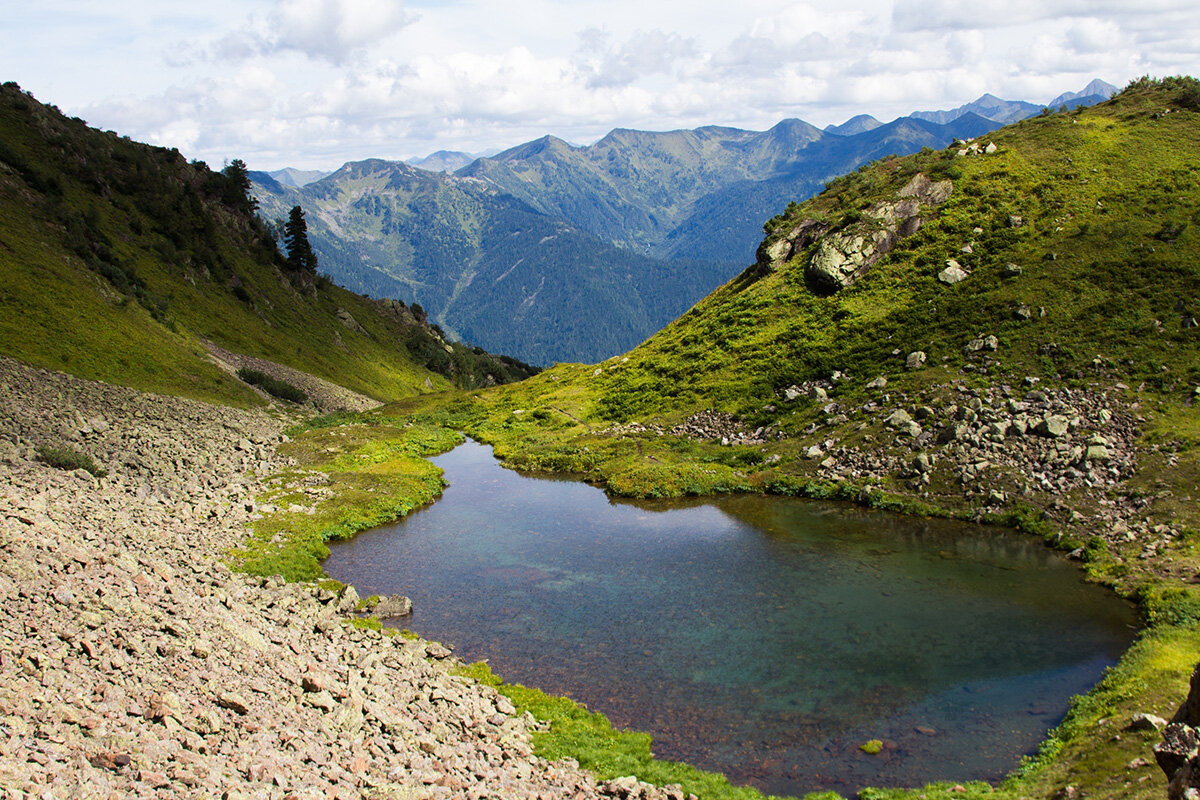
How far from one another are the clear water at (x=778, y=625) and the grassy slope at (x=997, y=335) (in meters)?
2.89

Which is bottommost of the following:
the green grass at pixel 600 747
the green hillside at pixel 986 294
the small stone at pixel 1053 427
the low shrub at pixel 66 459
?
the green grass at pixel 600 747

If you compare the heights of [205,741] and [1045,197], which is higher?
[1045,197]

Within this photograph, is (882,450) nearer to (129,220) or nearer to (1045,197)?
(1045,197)

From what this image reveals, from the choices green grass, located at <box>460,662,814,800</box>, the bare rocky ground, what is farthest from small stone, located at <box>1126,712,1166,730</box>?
the bare rocky ground

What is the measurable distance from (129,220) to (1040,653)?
125 metres

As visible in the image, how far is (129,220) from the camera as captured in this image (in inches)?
4373

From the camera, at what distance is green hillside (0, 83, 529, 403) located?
71062 millimetres

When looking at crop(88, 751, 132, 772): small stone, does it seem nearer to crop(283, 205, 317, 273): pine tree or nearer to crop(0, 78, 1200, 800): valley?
crop(0, 78, 1200, 800): valley

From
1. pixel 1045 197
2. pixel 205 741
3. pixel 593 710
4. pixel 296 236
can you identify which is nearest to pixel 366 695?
pixel 205 741

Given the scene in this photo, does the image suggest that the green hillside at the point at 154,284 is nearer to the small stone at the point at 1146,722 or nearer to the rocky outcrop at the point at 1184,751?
the small stone at the point at 1146,722

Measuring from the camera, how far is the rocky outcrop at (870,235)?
79750 millimetres

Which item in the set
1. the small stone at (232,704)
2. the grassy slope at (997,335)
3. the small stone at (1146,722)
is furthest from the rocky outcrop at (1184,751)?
the small stone at (232,704)

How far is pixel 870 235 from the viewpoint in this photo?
266 ft

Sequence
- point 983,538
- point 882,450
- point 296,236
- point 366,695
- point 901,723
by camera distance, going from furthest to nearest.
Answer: point 296,236, point 882,450, point 983,538, point 901,723, point 366,695
